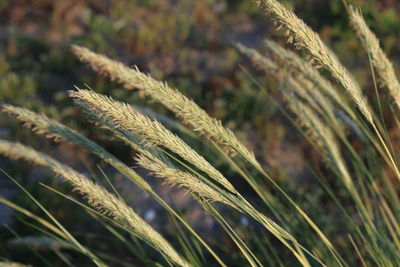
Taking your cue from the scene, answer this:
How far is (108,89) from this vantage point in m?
4.45

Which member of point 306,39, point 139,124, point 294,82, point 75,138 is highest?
point 306,39

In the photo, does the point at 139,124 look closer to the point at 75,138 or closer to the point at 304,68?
the point at 75,138

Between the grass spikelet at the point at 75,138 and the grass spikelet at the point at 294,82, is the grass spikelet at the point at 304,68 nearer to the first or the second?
the grass spikelet at the point at 294,82

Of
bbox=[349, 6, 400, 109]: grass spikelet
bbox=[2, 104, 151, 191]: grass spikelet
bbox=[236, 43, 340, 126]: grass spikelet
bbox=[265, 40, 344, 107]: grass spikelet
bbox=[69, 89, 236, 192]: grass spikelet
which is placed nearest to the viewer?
bbox=[69, 89, 236, 192]: grass spikelet

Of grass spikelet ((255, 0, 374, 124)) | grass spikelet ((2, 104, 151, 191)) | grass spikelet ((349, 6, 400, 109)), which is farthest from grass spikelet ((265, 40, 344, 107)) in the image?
grass spikelet ((2, 104, 151, 191))

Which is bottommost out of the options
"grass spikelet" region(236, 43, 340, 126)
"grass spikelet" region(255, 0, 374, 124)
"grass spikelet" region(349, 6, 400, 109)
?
"grass spikelet" region(236, 43, 340, 126)

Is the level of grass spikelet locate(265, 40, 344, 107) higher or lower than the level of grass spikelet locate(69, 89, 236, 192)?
higher

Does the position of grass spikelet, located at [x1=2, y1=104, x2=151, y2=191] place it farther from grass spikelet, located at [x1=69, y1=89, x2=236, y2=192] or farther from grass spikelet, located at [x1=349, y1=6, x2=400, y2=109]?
grass spikelet, located at [x1=349, y1=6, x2=400, y2=109]

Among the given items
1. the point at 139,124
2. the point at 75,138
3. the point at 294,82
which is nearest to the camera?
the point at 139,124

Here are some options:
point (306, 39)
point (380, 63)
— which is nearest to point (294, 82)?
point (380, 63)

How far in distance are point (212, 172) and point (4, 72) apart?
3.80m

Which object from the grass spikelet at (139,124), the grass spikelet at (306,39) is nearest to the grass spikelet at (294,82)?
the grass spikelet at (306,39)

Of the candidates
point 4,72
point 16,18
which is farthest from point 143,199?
point 16,18

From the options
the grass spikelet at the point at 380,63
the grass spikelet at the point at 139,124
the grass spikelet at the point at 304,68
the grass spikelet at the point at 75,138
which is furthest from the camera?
the grass spikelet at the point at 304,68
